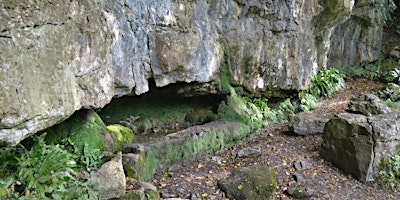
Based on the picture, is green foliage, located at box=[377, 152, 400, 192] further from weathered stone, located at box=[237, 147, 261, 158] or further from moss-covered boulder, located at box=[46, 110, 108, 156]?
moss-covered boulder, located at box=[46, 110, 108, 156]

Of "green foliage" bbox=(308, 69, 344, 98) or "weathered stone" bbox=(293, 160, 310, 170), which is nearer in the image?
"weathered stone" bbox=(293, 160, 310, 170)

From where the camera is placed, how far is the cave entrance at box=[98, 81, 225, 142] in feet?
25.5

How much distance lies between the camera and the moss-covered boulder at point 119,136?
242 inches

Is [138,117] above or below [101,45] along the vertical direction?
below

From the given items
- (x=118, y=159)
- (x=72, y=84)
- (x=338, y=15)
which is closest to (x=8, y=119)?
(x=72, y=84)

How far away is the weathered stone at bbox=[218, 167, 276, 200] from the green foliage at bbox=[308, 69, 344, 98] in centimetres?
738

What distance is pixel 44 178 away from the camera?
13.3ft

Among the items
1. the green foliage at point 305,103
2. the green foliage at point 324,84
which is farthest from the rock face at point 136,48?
the green foliage at point 324,84

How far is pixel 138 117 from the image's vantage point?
784cm

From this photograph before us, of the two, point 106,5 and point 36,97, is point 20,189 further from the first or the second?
point 106,5

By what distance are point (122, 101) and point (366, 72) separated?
12130 millimetres

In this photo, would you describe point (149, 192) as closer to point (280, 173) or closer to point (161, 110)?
point (280, 173)

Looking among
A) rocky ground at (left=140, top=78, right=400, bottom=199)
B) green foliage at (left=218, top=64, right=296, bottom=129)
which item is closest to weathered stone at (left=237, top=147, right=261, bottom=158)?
rocky ground at (left=140, top=78, right=400, bottom=199)

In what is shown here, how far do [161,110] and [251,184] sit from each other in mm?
3487
